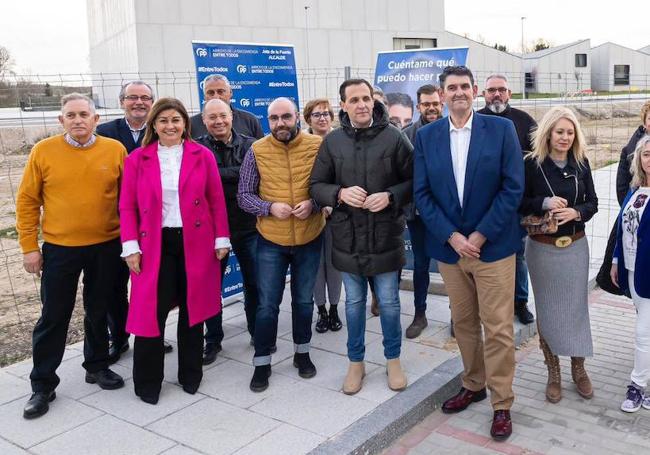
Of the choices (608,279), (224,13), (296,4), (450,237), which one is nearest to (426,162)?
(450,237)

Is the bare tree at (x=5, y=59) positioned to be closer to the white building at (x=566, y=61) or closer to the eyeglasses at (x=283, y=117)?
the white building at (x=566, y=61)

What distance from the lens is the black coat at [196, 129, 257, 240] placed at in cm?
469

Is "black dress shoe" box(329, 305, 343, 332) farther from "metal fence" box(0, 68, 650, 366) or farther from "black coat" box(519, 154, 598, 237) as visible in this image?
"metal fence" box(0, 68, 650, 366)

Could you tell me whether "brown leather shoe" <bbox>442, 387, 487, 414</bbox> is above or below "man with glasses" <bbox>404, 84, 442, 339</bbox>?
below

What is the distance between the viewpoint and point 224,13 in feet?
103

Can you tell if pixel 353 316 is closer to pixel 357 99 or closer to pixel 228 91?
pixel 357 99

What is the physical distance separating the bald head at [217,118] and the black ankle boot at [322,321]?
1.80 m

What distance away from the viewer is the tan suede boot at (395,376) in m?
4.20

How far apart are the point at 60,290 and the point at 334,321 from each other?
7.68ft

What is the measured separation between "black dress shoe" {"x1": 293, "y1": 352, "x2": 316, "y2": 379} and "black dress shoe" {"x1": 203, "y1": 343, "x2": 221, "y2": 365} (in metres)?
0.72

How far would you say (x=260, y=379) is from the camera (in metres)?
4.34

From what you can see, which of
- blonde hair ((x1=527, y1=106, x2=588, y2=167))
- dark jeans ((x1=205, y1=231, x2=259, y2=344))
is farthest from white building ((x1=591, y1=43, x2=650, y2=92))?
dark jeans ((x1=205, y1=231, x2=259, y2=344))

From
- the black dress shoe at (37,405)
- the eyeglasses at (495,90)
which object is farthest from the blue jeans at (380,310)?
the black dress shoe at (37,405)

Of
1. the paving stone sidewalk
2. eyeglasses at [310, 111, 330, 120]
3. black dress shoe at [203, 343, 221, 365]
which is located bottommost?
the paving stone sidewalk
